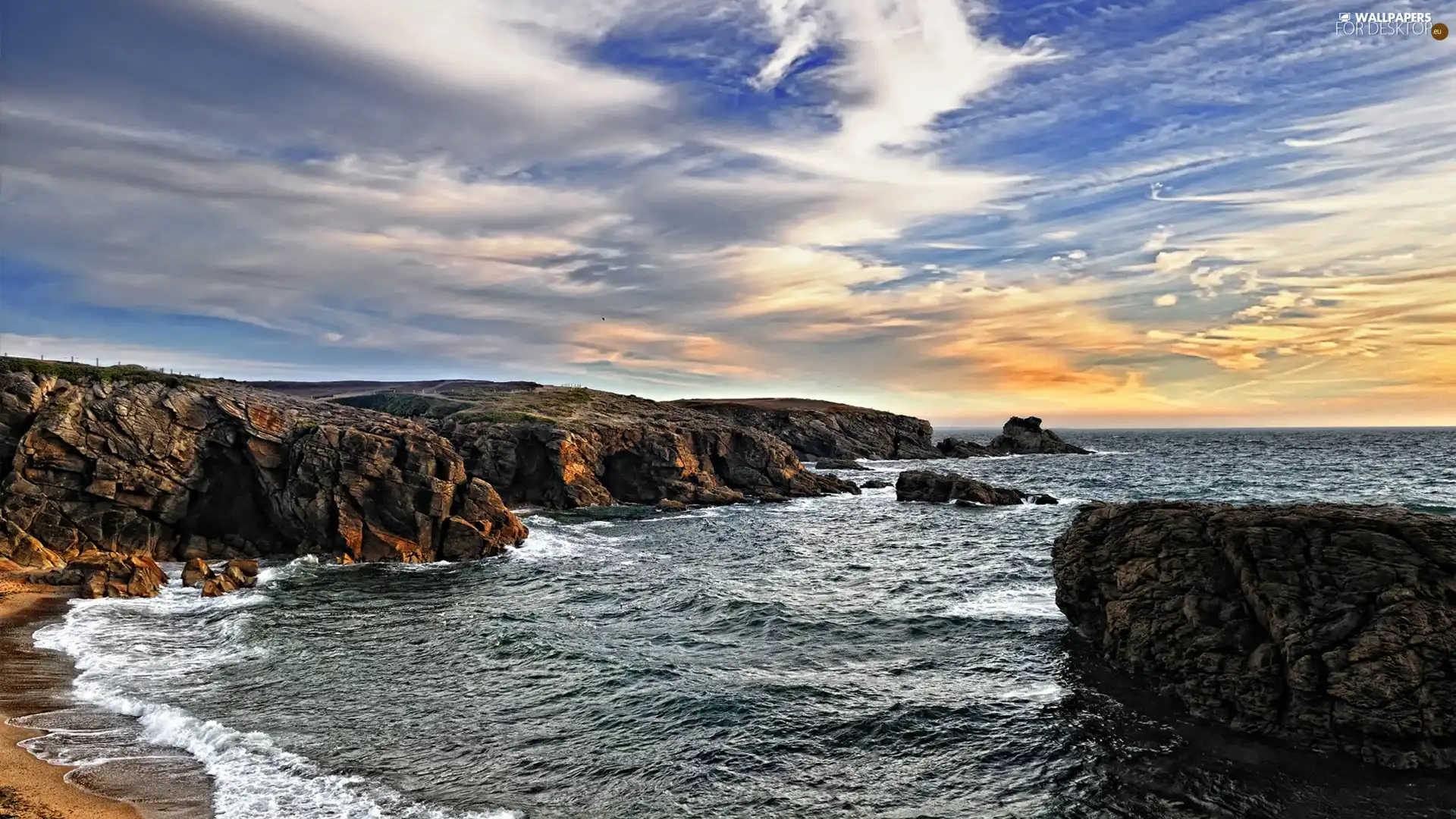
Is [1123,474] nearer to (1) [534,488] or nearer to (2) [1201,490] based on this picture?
(2) [1201,490]

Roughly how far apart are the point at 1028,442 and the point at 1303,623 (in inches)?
6203

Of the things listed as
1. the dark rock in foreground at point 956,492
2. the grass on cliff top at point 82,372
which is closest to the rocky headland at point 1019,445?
the dark rock in foreground at point 956,492

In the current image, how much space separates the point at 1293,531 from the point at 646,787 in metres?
20.3

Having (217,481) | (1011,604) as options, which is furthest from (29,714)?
(1011,604)

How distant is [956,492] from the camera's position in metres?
80.6

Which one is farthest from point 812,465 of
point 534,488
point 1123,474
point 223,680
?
point 223,680

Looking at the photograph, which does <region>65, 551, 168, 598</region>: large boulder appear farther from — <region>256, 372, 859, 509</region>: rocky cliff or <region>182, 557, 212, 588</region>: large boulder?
<region>256, 372, 859, 509</region>: rocky cliff

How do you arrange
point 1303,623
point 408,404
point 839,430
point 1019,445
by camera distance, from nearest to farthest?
point 1303,623, point 408,404, point 839,430, point 1019,445

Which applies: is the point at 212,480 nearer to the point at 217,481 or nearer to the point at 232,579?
the point at 217,481

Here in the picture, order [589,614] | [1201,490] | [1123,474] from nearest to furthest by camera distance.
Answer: [589,614] < [1201,490] < [1123,474]

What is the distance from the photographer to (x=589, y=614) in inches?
1532

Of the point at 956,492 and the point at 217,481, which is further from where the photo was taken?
the point at 956,492

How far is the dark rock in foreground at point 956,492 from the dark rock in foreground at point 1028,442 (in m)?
88.3

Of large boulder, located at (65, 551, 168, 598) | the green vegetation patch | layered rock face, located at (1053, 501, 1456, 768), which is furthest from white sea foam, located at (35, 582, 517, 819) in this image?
the green vegetation patch
